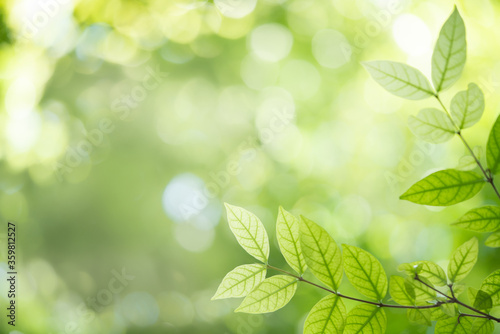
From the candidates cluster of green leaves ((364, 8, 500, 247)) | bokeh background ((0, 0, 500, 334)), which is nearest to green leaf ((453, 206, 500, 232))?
cluster of green leaves ((364, 8, 500, 247))

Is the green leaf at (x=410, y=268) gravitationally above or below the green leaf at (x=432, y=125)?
below

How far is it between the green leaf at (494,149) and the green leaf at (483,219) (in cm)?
2

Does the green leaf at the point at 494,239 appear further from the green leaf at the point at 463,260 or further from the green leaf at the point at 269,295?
the green leaf at the point at 269,295

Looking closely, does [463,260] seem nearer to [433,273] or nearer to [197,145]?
[433,273]

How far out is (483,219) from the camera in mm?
215

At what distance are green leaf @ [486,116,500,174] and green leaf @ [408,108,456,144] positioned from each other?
31 millimetres

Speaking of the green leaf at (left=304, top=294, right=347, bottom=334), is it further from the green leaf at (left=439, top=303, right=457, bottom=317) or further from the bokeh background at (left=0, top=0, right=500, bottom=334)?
the bokeh background at (left=0, top=0, right=500, bottom=334)

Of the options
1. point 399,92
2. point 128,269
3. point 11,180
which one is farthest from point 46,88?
point 399,92

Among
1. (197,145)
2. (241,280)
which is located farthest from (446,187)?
(197,145)

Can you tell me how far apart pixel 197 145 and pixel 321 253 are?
183cm

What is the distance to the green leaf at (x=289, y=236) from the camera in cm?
23

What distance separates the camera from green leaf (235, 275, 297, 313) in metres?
0.22

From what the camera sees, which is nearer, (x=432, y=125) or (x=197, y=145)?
(x=432, y=125)

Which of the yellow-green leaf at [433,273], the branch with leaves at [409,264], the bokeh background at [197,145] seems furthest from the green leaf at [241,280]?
the bokeh background at [197,145]
